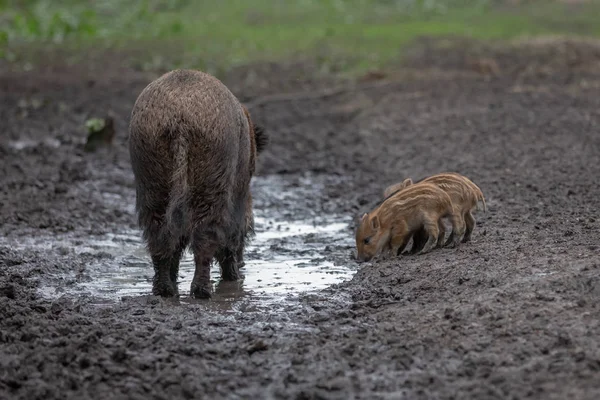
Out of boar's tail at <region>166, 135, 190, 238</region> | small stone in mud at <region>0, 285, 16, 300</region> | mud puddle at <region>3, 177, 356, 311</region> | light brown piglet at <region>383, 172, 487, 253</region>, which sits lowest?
mud puddle at <region>3, 177, 356, 311</region>

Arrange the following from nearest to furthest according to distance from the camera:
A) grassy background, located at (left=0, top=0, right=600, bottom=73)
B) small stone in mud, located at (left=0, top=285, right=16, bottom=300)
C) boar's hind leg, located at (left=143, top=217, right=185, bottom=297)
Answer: small stone in mud, located at (left=0, top=285, right=16, bottom=300)
boar's hind leg, located at (left=143, top=217, right=185, bottom=297)
grassy background, located at (left=0, top=0, right=600, bottom=73)

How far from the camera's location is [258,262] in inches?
340

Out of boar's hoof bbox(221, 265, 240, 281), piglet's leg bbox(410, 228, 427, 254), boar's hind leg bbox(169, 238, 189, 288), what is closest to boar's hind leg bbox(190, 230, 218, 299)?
boar's hind leg bbox(169, 238, 189, 288)

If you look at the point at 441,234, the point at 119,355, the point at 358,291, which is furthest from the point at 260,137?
the point at 119,355

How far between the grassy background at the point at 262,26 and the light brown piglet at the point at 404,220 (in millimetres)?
12523

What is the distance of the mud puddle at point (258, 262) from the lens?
751 cm

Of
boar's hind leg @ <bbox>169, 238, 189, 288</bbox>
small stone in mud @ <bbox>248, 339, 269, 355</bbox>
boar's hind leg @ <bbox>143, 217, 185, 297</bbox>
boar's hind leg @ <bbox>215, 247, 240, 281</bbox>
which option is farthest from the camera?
boar's hind leg @ <bbox>215, 247, 240, 281</bbox>

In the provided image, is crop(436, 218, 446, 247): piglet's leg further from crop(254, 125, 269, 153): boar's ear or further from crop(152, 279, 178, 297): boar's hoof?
crop(152, 279, 178, 297): boar's hoof

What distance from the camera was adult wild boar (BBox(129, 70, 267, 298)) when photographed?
6.82 metres

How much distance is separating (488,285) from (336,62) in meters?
15.3

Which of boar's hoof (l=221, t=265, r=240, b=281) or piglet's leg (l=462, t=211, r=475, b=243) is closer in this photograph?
boar's hoof (l=221, t=265, r=240, b=281)

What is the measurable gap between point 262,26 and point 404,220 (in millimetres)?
18944

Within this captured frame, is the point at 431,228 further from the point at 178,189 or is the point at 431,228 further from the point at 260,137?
the point at 178,189

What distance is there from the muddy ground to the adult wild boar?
370mm
